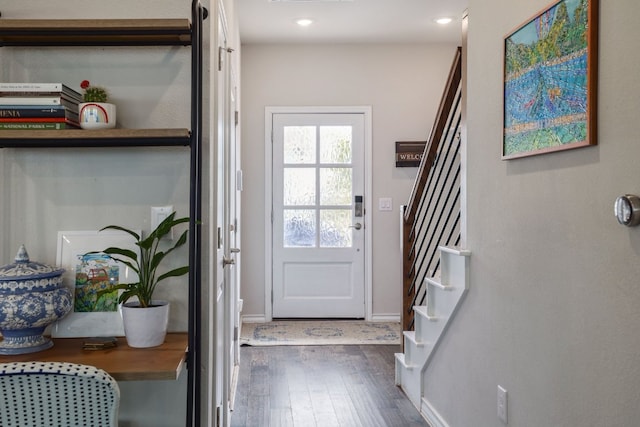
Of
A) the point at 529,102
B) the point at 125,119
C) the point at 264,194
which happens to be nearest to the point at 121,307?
the point at 125,119

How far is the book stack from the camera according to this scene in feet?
5.47

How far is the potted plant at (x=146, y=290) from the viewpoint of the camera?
1654mm

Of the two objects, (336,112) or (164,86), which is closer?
(164,86)

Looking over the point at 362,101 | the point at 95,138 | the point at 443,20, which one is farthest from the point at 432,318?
the point at 362,101

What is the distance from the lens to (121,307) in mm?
1683

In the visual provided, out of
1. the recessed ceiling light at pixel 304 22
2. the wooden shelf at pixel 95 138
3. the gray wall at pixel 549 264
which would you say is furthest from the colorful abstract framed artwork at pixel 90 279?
the recessed ceiling light at pixel 304 22

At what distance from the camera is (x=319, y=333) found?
15.9 feet

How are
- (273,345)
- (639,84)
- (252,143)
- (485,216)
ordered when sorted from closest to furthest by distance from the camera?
(639,84) → (485,216) → (273,345) → (252,143)

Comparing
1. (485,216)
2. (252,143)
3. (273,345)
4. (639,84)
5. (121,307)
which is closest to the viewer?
(639,84)

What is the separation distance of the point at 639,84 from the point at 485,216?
1.04 metres

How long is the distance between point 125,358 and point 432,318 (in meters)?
1.73

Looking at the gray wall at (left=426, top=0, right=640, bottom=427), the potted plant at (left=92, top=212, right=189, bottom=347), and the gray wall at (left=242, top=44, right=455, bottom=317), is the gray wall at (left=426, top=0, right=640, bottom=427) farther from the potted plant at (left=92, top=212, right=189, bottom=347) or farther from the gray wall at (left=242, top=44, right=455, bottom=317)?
the gray wall at (left=242, top=44, right=455, bottom=317)

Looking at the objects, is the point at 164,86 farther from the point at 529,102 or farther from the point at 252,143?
the point at 252,143

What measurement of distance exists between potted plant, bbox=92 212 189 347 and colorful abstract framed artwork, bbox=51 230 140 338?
0.15 feet
